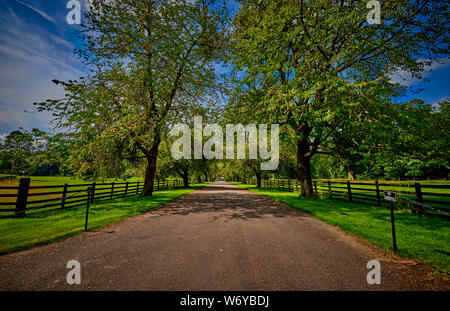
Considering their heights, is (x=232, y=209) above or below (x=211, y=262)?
below

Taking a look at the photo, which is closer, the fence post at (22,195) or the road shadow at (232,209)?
the fence post at (22,195)

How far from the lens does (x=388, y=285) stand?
107 inches

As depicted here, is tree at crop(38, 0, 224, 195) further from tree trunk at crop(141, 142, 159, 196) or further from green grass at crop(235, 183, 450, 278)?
green grass at crop(235, 183, 450, 278)

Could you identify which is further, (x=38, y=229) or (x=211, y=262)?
(x=38, y=229)

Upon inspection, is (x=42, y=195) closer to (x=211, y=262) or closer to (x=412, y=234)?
(x=211, y=262)

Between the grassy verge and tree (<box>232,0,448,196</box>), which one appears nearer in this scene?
the grassy verge

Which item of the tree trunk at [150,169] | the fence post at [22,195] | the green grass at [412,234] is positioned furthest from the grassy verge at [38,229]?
the green grass at [412,234]


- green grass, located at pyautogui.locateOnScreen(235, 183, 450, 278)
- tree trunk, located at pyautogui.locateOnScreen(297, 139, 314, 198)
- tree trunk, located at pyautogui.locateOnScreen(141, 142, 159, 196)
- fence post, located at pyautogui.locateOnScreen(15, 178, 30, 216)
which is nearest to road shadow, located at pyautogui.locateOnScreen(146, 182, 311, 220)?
green grass, located at pyautogui.locateOnScreen(235, 183, 450, 278)

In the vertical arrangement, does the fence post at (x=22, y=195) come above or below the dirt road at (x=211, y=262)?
above

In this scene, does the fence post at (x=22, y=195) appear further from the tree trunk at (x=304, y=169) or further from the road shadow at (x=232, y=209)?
the tree trunk at (x=304, y=169)

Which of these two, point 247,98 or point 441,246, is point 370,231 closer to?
point 441,246

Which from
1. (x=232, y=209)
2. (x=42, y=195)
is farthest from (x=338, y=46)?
(x=42, y=195)

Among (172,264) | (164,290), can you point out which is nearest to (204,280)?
(164,290)

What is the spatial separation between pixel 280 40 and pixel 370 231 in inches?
380
